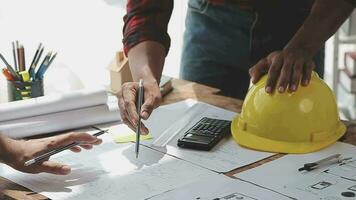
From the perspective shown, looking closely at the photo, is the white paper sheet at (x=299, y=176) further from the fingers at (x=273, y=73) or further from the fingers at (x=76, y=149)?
the fingers at (x=76, y=149)

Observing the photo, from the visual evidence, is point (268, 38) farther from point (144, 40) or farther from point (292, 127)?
point (292, 127)

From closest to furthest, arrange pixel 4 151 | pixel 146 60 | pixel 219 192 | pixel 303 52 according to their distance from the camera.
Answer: pixel 219 192, pixel 4 151, pixel 303 52, pixel 146 60

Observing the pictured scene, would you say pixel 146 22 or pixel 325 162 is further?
pixel 146 22

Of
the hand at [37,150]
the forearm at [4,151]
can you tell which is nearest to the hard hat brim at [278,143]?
the hand at [37,150]

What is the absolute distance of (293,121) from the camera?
132cm

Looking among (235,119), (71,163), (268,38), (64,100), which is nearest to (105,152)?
(71,163)

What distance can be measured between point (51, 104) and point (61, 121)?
4cm

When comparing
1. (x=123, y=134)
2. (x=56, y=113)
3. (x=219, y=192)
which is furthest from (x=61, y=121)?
(x=219, y=192)

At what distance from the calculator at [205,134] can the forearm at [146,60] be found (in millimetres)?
199

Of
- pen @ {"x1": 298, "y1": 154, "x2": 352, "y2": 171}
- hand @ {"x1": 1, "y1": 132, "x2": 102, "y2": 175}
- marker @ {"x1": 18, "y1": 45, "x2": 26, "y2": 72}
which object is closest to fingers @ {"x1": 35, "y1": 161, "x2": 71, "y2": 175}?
hand @ {"x1": 1, "y1": 132, "x2": 102, "y2": 175}

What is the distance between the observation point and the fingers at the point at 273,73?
1.34 meters

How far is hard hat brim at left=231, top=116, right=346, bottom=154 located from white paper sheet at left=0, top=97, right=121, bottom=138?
0.31 meters

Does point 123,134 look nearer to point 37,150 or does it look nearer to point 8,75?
point 37,150

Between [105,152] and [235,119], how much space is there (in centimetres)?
32
